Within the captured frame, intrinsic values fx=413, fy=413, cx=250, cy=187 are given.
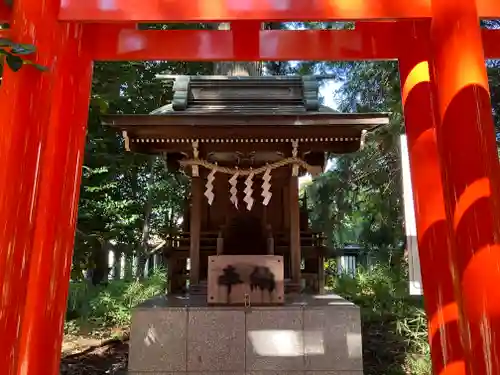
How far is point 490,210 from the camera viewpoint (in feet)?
7.63

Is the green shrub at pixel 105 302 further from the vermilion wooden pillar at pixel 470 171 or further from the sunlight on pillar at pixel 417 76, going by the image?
the vermilion wooden pillar at pixel 470 171

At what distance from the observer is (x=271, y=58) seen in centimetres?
352

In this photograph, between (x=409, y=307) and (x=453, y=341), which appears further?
(x=409, y=307)

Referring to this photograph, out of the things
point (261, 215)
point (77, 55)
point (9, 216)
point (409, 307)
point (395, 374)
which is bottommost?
point (395, 374)

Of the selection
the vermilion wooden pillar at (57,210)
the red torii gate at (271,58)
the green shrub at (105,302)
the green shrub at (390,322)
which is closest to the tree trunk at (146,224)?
the green shrub at (105,302)

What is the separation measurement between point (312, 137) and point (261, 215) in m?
1.95

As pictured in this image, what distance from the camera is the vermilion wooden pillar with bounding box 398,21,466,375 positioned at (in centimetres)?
321

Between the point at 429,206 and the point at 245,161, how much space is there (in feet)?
13.6

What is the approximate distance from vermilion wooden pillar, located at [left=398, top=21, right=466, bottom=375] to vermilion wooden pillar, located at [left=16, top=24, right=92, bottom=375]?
2.80 meters

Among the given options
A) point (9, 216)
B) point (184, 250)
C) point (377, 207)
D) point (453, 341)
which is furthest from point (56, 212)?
point (377, 207)

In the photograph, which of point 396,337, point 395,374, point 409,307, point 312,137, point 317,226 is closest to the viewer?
point 312,137

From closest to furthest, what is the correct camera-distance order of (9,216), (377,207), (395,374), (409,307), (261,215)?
(9,216), (395,374), (261,215), (409,307), (377,207)

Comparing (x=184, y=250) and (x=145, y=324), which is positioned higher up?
(x=184, y=250)

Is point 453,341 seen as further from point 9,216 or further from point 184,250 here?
point 184,250
